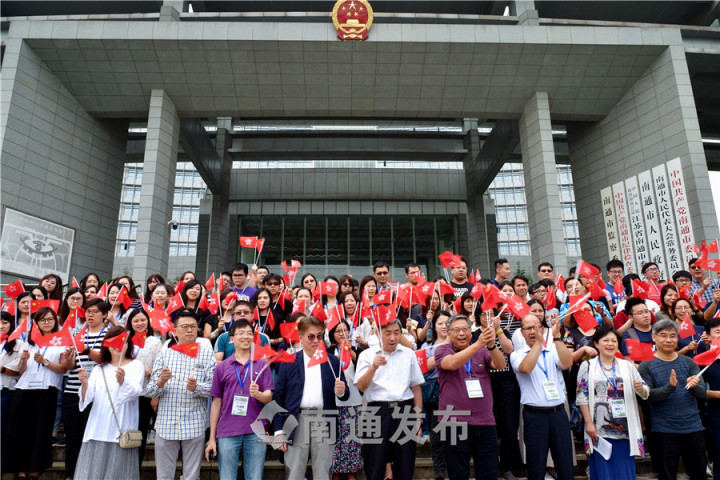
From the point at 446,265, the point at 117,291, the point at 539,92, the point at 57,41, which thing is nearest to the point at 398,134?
the point at 539,92

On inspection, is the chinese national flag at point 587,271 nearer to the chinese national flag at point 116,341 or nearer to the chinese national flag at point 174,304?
the chinese national flag at point 174,304

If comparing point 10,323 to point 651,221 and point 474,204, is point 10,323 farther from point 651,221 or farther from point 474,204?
point 474,204

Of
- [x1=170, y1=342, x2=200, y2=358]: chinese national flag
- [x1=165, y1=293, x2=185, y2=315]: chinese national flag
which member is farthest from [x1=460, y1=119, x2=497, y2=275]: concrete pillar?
[x1=170, y1=342, x2=200, y2=358]: chinese national flag

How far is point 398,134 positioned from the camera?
777 inches

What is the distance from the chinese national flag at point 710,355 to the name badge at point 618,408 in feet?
3.23

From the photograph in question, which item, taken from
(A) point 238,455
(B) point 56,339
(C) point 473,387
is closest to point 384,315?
(C) point 473,387

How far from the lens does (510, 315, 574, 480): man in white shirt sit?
3.90 metres

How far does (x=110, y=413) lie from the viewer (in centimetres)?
399

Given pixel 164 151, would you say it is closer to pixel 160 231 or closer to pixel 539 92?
pixel 160 231

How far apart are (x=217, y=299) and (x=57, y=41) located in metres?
11.2

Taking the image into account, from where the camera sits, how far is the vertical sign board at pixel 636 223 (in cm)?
1264

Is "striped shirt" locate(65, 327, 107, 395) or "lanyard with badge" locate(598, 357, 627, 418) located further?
"striped shirt" locate(65, 327, 107, 395)

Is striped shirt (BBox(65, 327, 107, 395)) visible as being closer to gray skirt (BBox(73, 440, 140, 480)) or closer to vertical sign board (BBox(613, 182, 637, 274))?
gray skirt (BBox(73, 440, 140, 480))

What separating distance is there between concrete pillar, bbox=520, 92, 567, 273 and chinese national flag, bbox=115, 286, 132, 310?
36.2 feet
